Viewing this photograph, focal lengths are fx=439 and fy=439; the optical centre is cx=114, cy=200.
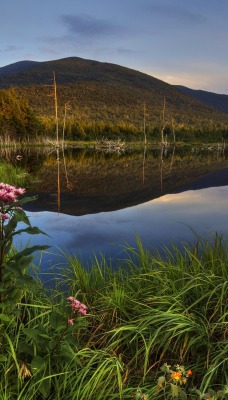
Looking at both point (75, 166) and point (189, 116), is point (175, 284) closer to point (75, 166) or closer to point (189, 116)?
point (75, 166)

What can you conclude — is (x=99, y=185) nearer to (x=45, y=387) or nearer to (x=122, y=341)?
(x=122, y=341)

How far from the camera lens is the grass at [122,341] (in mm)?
3480

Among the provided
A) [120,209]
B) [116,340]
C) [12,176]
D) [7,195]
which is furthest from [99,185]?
[7,195]

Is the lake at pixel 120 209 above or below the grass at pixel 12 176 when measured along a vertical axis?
below

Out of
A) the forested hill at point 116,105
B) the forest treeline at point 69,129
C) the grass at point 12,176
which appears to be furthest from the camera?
the forested hill at point 116,105

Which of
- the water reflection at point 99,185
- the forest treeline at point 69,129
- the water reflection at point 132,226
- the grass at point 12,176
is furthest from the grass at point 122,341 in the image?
the forest treeline at point 69,129

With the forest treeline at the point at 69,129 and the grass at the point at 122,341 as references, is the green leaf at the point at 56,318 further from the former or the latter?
the forest treeline at the point at 69,129

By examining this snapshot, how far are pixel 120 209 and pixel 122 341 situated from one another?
1146cm

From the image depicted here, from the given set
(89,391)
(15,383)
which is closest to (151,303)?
(89,391)

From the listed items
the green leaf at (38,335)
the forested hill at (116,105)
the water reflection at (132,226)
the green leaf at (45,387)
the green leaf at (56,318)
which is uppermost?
the forested hill at (116,105)

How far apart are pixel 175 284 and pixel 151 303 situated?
25.8 inches

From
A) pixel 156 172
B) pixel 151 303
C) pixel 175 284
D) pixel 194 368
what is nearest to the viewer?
pixel 194 368

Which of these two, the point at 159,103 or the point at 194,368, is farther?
the point at 159,103

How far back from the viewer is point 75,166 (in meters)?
31.2
